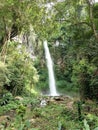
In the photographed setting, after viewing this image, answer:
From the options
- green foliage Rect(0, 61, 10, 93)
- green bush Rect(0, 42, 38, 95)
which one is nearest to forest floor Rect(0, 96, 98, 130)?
green foliage Rect(0, 61, 10, 93)

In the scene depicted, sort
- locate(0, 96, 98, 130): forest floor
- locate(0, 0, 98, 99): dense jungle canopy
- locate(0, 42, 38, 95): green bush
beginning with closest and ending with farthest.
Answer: locate(0, 96, 98, 130): forest floor, locate(0, 0, 98, 99): dense jungle canopy, locate(0, 42, 38, 95): green bush

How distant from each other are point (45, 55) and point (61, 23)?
17.7 metres

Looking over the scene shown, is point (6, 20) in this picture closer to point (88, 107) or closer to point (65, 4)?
point (65, 4)

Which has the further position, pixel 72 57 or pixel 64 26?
pixel 72 57

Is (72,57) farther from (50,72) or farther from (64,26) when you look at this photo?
(50,72)

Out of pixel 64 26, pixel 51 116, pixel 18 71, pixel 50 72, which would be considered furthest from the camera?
pixel 50 72

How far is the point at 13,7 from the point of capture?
456 inches

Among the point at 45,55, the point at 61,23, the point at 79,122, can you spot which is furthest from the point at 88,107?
the point at 45,55

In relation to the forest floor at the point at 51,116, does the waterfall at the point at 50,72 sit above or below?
above

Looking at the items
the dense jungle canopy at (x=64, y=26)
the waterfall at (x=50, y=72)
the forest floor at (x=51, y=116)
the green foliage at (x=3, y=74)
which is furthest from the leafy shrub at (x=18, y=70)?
the waterfall at (x=50, y=72)

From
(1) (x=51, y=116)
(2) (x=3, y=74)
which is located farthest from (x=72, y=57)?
(1) (x=51, y=116)

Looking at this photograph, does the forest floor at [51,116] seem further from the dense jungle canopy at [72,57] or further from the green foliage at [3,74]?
the green foliage at [3,74]

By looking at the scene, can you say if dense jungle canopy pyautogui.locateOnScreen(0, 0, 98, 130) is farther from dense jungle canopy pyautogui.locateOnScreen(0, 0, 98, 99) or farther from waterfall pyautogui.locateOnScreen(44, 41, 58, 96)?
waterfall pyautogui.locateOnScreen(44, 41, 58, 96)

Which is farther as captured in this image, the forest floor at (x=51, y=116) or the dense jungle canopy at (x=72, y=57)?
the dense jungle canopy at (x=72, y=57)
